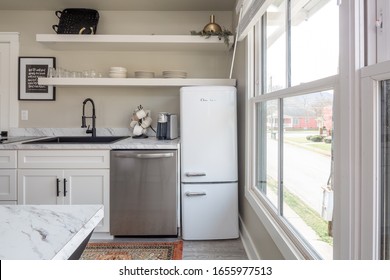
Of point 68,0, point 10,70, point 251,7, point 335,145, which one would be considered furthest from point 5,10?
point 335,145

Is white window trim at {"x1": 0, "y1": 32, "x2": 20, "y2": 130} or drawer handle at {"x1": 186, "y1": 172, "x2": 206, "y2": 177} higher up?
white window trim at {"x1": 0, "y1": 32, "x2": 20, "y2": 130}

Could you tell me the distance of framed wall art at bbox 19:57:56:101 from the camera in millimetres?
3023

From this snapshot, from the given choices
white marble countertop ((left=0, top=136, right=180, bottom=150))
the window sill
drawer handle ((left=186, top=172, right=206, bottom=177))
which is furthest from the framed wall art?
the window sill

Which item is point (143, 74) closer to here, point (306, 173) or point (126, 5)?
point (126, 5)

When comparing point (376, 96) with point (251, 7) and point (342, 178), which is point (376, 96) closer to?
point (342, 178)

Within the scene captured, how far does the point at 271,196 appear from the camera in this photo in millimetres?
1863

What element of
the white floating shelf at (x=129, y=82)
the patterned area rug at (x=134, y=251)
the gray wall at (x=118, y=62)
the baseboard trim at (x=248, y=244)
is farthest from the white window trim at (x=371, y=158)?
the gray wall at (x=118, y=62)

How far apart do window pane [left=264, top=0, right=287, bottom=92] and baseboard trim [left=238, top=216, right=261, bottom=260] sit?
3.76 ft

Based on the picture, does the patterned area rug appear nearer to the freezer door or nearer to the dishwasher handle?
the freezer door

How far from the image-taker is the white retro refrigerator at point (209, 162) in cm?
239

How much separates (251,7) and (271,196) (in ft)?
4.19

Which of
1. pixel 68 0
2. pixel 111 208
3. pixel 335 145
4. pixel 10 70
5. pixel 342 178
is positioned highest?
pixel 68 0

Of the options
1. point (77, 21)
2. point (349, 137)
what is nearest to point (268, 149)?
point (349, 137)

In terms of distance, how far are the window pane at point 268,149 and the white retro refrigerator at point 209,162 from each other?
0.29 m
